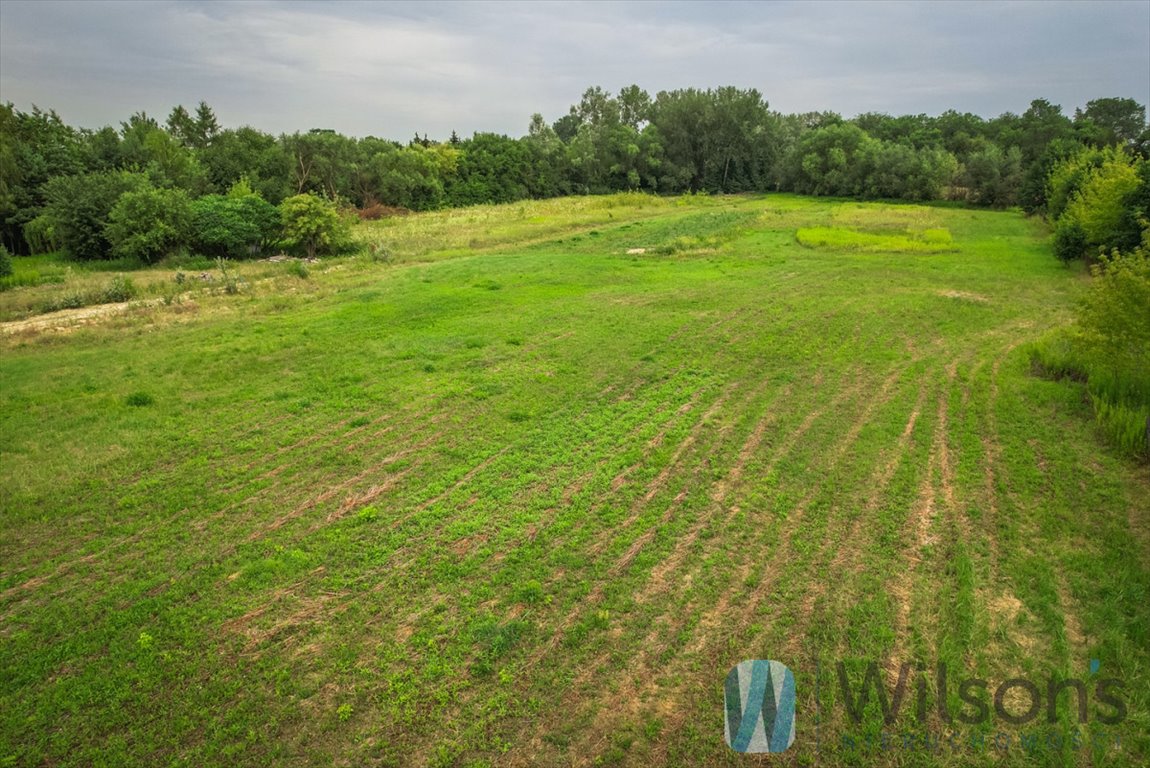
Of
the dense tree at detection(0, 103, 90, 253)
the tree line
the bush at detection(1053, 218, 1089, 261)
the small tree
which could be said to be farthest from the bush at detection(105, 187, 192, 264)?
the bush at detection(1053, 218, 1089, 261)

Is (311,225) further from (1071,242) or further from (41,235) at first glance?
(1071,242)

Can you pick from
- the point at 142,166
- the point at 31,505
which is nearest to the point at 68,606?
the point at 31,505

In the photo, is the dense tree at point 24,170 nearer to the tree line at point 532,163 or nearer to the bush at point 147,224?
the tree line at point 532,163

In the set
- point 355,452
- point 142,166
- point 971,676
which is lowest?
point 971,676

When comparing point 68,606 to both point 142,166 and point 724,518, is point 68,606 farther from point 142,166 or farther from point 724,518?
point 142,166

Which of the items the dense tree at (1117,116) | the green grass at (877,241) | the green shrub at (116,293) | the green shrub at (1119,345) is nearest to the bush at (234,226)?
the green shrub at (116,293)

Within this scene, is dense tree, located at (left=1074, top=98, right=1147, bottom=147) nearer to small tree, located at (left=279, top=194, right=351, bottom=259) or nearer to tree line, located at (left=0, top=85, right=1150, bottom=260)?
tree line, located at (left=0, top=85, right=1150, bottom=260)

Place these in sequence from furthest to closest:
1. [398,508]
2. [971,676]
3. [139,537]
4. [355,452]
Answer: [355,452], [398,508], [139,537], [971,676]
